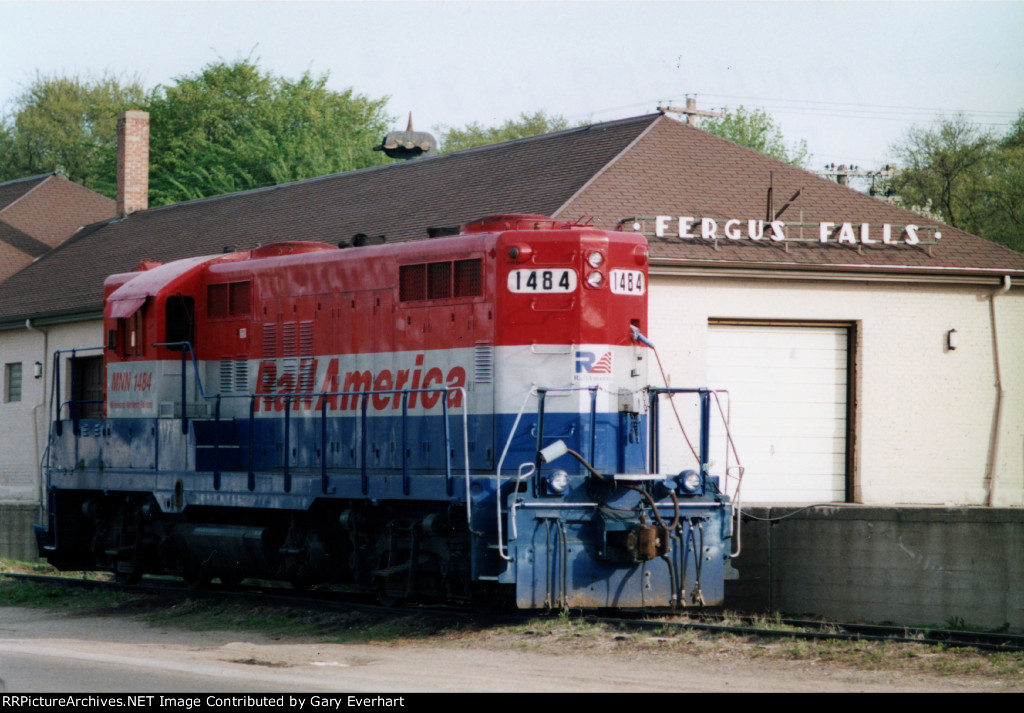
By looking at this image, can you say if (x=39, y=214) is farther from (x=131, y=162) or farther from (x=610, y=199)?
(x=610, y=199)

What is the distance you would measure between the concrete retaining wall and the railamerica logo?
258 centimetres

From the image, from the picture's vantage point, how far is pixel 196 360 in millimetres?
14992

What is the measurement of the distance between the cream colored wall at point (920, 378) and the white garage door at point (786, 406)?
26 centimetres

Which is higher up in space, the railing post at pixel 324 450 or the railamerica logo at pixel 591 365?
the railamerica logo at pixel 591 365

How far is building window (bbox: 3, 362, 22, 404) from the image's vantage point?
90.3 ft

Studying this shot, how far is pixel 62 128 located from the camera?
221ft

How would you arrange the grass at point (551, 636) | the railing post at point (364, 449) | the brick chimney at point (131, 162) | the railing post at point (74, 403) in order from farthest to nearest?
the brick chimney at point (131, 162), the railing post at point (74, 403), the railing post at point (364, 449), the grass at point (551, 636)

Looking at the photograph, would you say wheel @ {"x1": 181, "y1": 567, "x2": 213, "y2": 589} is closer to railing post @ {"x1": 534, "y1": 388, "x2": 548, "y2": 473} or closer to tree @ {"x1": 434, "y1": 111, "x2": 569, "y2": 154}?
railing post @ {"x1": 534, "y1": 388, "x2": 548, "y2": 473}

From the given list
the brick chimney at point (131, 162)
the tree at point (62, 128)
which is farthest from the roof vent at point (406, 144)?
the tree at point (62, 128)

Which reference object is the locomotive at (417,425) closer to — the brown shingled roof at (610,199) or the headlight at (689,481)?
the headlight at (689,481)

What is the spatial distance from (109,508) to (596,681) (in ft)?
29.4

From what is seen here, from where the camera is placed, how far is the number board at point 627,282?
39.9ft

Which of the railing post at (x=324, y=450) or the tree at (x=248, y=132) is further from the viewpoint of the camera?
the tree at (x=248, y=132)

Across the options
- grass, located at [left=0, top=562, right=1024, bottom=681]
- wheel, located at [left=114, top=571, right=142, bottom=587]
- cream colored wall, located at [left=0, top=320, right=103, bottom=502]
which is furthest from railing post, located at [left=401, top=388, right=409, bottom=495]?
cream colored wall, located at [left=0, top=320, right=103, bottom=502]
